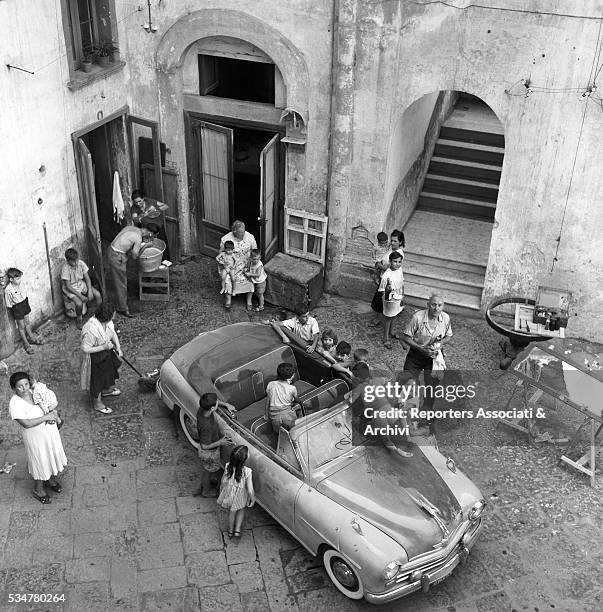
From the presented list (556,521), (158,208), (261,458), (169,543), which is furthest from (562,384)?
(158,208)

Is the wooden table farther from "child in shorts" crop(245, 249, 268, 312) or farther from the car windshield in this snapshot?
"child in shorts" crop(245, 249, 268, 312)

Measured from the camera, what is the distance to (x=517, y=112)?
11.3m

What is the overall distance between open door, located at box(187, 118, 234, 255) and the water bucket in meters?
1.41

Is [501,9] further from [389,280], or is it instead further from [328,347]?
Answer: [328,347]

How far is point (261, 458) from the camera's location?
8938 mm

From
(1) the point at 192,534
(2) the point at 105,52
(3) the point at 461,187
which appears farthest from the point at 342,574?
(3) the point at 461,187

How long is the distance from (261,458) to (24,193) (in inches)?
206

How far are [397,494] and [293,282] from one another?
5082mm

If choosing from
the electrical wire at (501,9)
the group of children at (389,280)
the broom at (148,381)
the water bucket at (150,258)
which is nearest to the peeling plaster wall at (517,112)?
the electrical wire at (501,9)

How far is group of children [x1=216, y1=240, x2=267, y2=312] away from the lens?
12578 mm

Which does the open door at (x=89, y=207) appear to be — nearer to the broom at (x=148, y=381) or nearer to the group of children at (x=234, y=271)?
the group of children at (x=234, y=271)

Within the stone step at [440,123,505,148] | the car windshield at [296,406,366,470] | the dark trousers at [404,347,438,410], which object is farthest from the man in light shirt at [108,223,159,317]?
the stone step at [440,123,505,148]

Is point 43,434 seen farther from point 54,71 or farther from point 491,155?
point 491,155

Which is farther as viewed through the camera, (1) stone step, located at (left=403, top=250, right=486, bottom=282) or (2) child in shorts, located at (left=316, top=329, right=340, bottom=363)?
(1) stone step, located at (left=403, top=250, right=486, bottom=282)
